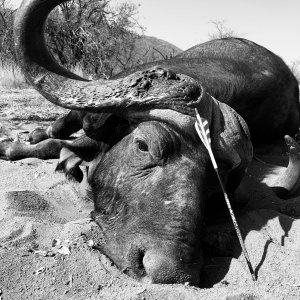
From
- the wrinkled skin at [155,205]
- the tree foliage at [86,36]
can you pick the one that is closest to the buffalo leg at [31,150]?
the wrinkled skin at [155,205]

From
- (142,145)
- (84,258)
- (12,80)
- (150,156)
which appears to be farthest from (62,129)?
(12,80)

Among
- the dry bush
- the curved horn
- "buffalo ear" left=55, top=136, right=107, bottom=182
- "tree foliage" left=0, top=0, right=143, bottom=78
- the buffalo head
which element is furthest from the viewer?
"tree foliage" left=0, top=0, right=143, bottom=78

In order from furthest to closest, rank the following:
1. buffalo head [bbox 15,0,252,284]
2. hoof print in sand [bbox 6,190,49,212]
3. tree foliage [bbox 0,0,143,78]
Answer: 1. tree foliage [bbox 0,0,143,78]
2. hoof print in sand [bbox 6,190,49,212]
3. buffalo head [bbox 15,0,252,284]

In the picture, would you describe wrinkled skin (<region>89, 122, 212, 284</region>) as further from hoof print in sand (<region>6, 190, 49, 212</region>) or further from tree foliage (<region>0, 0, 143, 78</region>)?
tree foliage (<region>0, 0, 143, 78</region>)

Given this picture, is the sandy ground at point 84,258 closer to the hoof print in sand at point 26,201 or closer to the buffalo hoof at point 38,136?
the hoof print in sand at point 26,201

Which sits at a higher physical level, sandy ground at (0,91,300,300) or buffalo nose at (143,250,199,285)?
buffalo nose at (143,250,199,285)

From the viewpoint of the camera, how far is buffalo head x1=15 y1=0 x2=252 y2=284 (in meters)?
2.66

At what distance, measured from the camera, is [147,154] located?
304 cm

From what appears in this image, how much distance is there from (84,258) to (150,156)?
70cm

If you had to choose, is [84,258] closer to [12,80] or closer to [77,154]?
[77,154]

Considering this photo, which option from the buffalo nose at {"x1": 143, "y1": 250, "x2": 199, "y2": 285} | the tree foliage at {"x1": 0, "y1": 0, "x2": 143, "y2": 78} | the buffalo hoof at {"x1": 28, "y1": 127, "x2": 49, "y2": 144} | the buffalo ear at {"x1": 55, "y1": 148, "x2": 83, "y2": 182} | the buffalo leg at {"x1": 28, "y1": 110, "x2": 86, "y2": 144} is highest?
the buffalo nose at {"x1": 143, "y1": 250, "x2": 199, "y2": 285}

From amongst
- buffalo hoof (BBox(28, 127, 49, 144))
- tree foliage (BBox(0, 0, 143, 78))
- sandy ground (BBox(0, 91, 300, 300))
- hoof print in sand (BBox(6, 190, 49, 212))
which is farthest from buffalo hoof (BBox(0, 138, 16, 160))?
tree foliage (BBox(0, 0, 143, 78))

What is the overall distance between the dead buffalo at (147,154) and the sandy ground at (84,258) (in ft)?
0.38

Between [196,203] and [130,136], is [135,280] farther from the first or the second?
[130,136]
